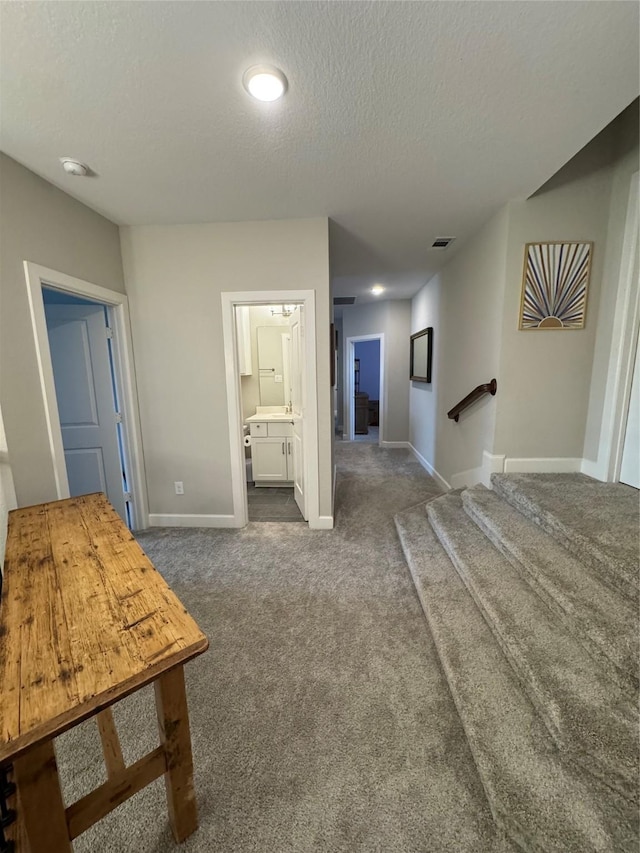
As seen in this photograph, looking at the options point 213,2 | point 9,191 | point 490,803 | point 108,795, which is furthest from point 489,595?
point 9,191

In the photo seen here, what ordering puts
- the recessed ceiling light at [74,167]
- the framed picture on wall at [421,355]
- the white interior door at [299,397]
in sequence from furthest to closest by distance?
1. the framed picture on wall at [421,355]
2. the white interior door at [299,397]
3. the recessed ceiling light at [74,167]

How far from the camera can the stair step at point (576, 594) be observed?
1.25m

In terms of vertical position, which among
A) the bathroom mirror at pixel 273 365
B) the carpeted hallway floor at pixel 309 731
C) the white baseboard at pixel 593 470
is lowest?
the carpeted hallway floor at pixel 309 731

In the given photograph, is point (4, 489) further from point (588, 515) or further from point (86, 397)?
point (588, 515)

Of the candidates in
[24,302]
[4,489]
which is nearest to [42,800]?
[4,489]

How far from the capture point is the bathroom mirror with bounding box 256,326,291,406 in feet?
14.6

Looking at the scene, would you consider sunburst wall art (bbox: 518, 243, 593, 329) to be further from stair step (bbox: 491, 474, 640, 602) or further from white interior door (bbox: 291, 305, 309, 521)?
white interior door (bbox: 291, 305, 309, 521)

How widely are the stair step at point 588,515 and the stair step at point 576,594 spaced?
62mm

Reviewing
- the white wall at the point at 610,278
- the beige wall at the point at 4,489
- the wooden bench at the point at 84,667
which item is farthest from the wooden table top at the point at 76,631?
the white wall at the point at 610,278

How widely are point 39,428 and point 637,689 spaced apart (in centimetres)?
302

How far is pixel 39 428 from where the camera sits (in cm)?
194

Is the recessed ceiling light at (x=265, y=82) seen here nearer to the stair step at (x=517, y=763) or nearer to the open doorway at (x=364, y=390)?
the stair step at (x=517, y=763)

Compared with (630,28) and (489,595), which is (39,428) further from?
(630,28)

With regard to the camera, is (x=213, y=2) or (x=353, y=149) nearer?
(x=213, y=2)
